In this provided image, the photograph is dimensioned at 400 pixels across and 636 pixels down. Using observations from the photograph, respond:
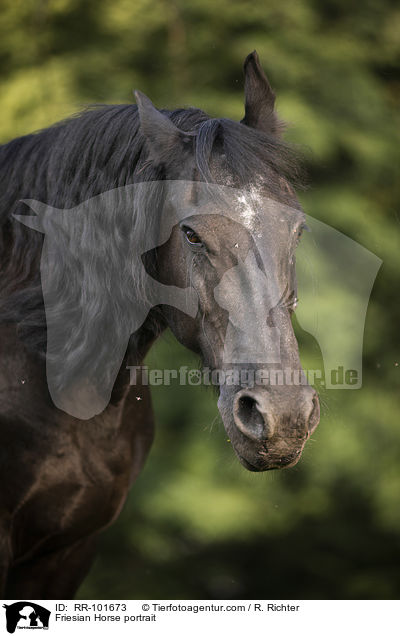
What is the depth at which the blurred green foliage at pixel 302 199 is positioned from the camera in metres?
3.21

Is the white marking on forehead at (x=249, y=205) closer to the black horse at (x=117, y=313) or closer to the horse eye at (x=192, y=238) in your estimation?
the black horse at (x=117, y=313)

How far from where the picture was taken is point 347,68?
3.43m

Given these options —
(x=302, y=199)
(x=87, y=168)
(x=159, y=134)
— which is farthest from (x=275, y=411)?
(x=302, y=199)

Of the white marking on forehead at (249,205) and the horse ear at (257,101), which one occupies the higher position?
the horse ear at (257,101)

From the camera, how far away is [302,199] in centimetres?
326

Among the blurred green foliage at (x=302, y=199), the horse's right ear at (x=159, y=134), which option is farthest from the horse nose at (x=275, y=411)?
the blurred green foliage at (x=302, y=199)

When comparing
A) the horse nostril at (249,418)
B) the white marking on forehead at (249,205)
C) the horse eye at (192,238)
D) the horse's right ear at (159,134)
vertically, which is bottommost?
the horse nostril at (249,418)

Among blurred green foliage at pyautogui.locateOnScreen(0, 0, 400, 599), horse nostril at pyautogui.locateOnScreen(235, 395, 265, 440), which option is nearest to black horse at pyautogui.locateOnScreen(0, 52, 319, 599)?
horse nostril at pyautogui.locateOnScreen(235, 395, 265, 440)

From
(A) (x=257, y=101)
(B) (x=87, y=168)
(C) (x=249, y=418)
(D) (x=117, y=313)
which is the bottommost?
(C) (x=249, y=418)

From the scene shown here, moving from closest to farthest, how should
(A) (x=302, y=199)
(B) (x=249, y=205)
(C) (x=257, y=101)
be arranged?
(B) (x=249, y=205)
(C) (x=257, y=101)
(A) (x=302, y=199)

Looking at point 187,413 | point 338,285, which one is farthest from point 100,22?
point 187,413

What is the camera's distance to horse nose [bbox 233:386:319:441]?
140 centimetres

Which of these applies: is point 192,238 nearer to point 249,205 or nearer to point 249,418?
point 249,205

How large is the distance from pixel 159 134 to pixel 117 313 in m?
0.51
